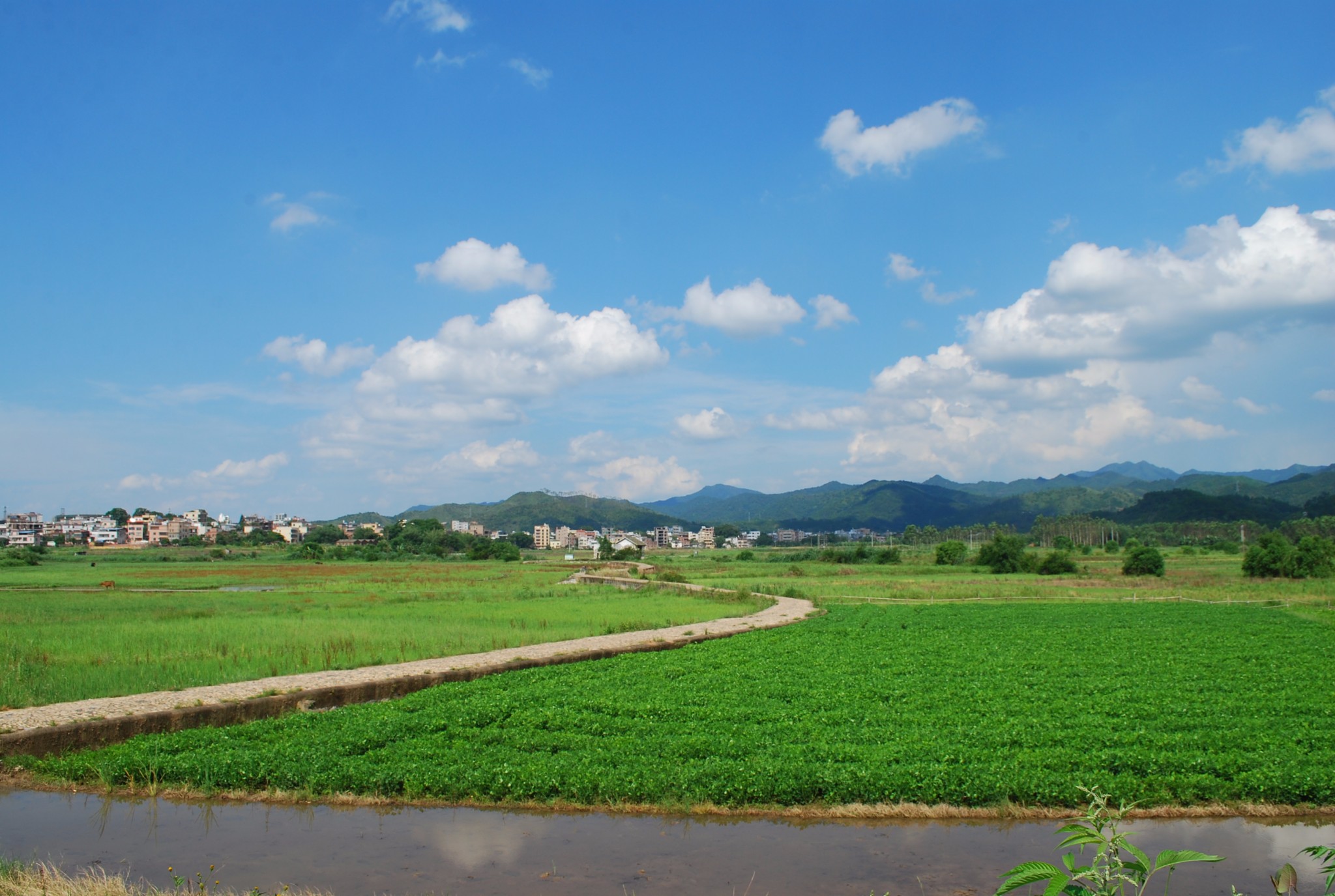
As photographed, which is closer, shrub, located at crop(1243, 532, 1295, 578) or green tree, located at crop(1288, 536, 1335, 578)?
green tree, located at crop(1288, 536, 1335, 578)

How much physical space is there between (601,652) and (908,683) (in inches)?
335

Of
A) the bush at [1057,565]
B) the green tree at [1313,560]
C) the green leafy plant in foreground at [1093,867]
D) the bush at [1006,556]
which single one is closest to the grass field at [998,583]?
the bush at [1057,565]

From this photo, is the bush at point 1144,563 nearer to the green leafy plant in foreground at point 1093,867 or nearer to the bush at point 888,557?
the bush at point 888,557

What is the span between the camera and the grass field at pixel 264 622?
59.0ft

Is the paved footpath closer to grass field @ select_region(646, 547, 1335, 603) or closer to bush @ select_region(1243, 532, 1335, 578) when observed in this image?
grass field @ select_region(646, 547, 1335, 603)

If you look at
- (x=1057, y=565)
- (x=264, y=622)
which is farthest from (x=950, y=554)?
(x=264, y=622)

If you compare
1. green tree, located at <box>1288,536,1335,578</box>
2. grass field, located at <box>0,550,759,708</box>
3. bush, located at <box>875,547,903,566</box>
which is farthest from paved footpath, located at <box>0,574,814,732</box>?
bush, located at <box>875,547,903,566</box>

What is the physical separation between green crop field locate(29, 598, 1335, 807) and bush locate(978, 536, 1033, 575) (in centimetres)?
5936

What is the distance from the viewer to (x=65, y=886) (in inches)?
273

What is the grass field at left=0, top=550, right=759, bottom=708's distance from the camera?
1797 centimetres

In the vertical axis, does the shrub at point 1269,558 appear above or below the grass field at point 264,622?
below

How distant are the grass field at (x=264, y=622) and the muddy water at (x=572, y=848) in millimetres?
7467

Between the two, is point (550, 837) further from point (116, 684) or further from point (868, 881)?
point (116, 684)

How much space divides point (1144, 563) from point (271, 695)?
220 ft
